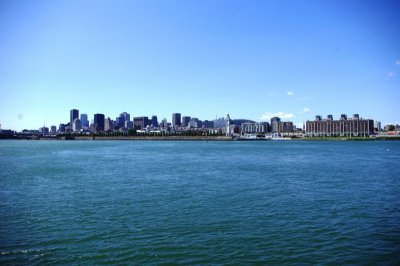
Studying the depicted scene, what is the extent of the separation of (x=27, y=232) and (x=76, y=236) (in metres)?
2.91

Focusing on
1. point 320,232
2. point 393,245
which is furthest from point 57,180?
point 393,245

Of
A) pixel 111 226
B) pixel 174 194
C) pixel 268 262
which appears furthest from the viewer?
pixel 174 194

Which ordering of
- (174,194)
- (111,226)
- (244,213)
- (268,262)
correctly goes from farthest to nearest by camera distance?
1. (174,194)
2. (244,213)
3. (111,226)
4. (268,262)

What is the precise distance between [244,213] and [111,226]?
8.16 m

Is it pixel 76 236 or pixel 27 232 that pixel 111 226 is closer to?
pixel 76 236

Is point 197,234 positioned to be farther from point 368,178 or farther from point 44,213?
point 368,178

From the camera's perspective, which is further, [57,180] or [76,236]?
[57,180]

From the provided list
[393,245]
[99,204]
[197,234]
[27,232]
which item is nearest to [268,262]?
[197,234]

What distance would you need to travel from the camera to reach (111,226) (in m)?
17.6

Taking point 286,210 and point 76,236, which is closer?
point 76,236

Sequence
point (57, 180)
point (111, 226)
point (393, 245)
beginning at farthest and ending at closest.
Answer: point (57, 180) < point (111, 226) < point (393, 245)

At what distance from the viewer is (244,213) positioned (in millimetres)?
20109

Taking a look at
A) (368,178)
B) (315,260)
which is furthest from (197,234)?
(368,178)

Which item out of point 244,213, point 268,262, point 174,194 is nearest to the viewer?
point 268,262
